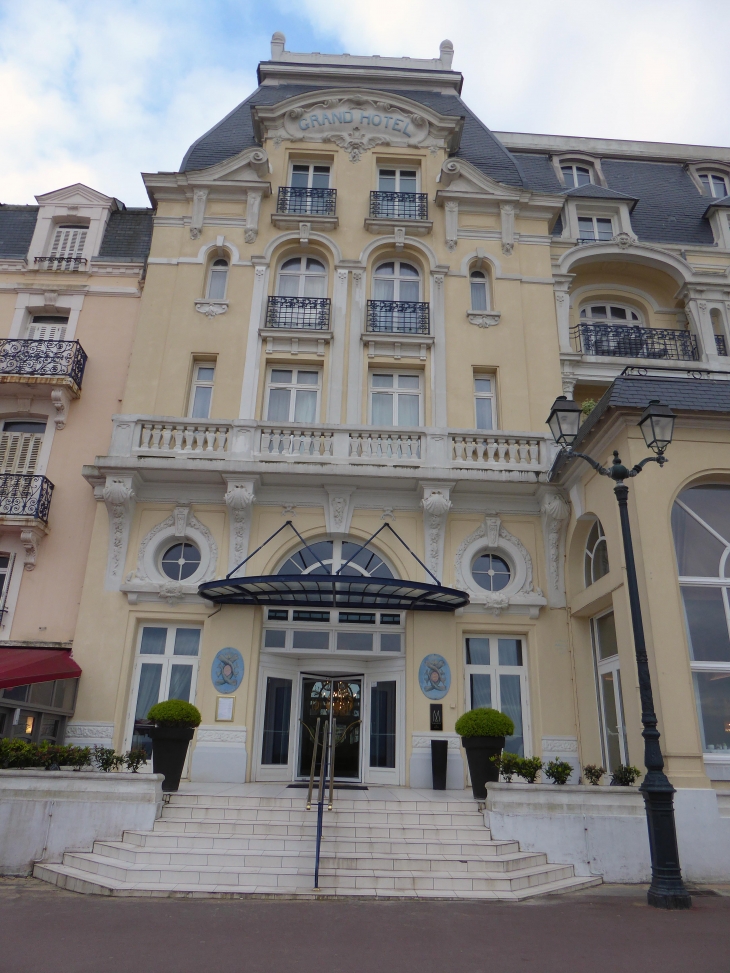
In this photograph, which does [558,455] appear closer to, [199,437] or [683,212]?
[199,437]

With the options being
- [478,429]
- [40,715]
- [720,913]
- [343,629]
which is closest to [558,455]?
[478,429]

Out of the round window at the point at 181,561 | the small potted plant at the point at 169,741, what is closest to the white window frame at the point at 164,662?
the round window at the point at 181,561

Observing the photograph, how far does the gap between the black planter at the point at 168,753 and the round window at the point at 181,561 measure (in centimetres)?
452

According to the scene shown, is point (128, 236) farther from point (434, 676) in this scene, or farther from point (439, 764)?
point (439, 764)

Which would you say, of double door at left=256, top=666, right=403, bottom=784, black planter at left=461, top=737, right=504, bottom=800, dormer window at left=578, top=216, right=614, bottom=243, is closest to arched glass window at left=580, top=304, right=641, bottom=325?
dormer window at left=578, top=216, right=614, bottom=243

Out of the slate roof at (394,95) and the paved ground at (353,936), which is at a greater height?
the slate roof at (394,95)

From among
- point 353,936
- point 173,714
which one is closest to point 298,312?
point 173,714

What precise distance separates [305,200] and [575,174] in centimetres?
973

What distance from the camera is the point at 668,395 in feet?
40.9

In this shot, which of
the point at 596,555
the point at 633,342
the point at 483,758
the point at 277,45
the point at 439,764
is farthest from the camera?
the point at 277,45

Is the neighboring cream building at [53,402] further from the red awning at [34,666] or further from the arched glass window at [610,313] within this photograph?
the arched glass window at [610,313]

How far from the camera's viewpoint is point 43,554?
15.9m

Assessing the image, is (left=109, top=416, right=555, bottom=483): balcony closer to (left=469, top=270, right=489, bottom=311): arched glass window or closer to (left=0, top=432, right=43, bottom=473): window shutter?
(left=0, top=432, right=43, bottom=473): window shutter

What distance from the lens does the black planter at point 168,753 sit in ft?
37.1
